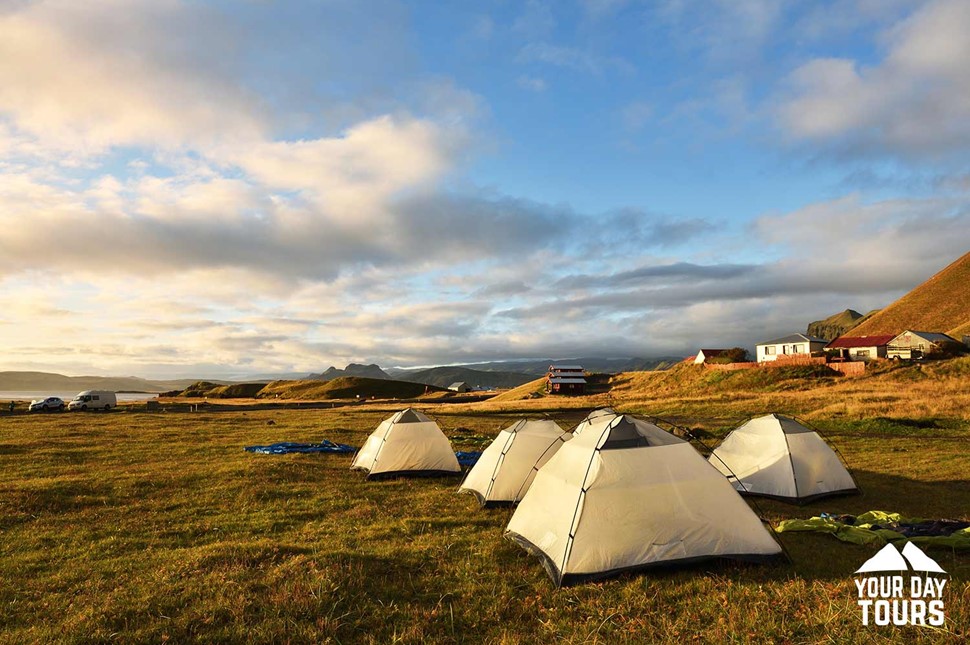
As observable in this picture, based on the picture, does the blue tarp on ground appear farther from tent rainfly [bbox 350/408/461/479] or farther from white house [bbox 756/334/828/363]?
white house [bbox 756/334/828/363]

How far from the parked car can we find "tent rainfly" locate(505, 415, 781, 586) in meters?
74.3

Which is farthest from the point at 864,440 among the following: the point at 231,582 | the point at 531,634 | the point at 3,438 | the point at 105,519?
the point at 3,438

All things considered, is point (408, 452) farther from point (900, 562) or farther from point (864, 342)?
point (864, 342)

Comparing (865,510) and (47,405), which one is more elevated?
(47,405)

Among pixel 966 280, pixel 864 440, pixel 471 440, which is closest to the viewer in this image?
pixel 864 440

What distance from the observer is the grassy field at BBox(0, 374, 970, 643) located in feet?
25.0

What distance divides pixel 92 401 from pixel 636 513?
78.6 metres

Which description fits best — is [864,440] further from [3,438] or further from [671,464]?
[3,438]

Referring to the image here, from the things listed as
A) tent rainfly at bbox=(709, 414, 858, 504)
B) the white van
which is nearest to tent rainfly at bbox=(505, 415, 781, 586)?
tent rainfly at bbox=(709, 414, 858, 504)

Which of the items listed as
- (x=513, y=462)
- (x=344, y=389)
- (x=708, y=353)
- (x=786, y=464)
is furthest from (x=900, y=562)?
(x=344, y=389)

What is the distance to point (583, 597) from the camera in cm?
879

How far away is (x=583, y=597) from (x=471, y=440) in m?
23.6

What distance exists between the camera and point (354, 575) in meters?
9.30

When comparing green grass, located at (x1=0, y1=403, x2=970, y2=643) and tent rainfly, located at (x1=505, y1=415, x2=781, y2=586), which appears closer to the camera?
green grass, located at (x1=0, y1=403, x2=970, y2=643)
